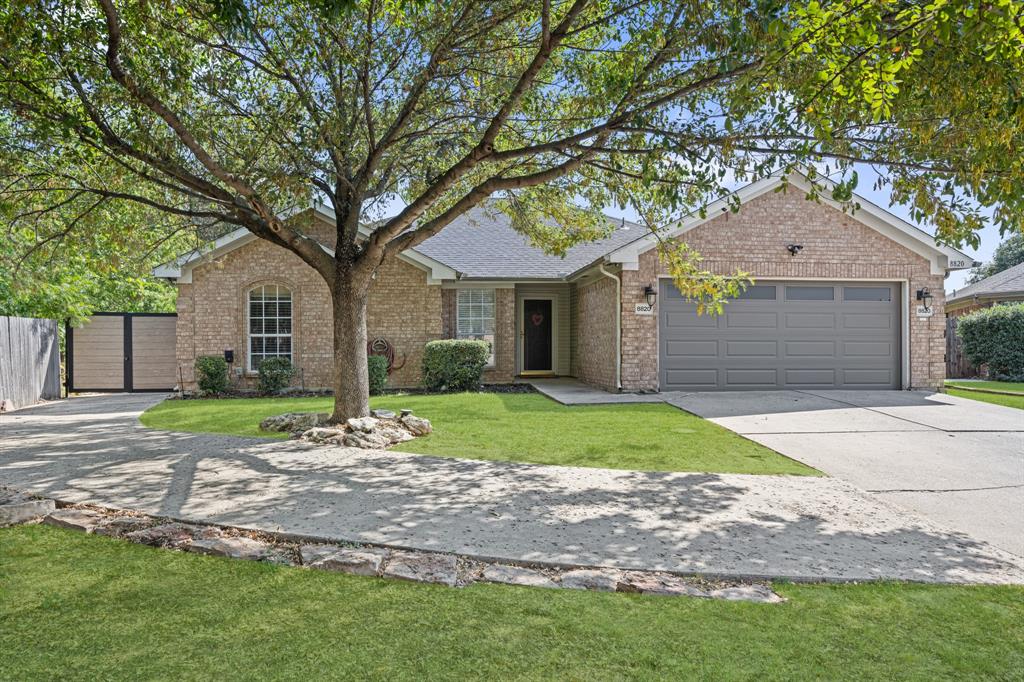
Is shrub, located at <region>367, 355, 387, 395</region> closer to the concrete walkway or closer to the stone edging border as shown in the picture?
the concrete walkway

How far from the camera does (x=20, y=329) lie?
42.8ft

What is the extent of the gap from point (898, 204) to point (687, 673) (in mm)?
5658

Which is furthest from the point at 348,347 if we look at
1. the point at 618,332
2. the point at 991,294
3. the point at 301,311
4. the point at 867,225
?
the point at 991,294

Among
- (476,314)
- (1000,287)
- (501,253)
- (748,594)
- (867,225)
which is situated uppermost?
(867,225)

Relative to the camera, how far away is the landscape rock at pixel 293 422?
922cm

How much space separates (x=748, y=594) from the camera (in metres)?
3.58

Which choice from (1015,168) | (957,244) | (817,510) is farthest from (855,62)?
(817,510)

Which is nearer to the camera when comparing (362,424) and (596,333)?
(362,424)

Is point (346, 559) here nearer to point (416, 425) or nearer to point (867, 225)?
point (416, 425)

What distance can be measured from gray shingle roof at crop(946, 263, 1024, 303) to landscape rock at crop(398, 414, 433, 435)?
2311 cm

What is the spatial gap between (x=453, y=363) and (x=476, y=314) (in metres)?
2.02

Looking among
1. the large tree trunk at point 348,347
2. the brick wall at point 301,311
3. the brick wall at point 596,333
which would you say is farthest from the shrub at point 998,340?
the large tree trunk at point 348,347

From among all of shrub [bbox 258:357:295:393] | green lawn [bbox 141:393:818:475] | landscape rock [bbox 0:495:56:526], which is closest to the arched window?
shrub [bbox 258:357:295:393]

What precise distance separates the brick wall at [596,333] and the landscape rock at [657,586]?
10.3 metres
